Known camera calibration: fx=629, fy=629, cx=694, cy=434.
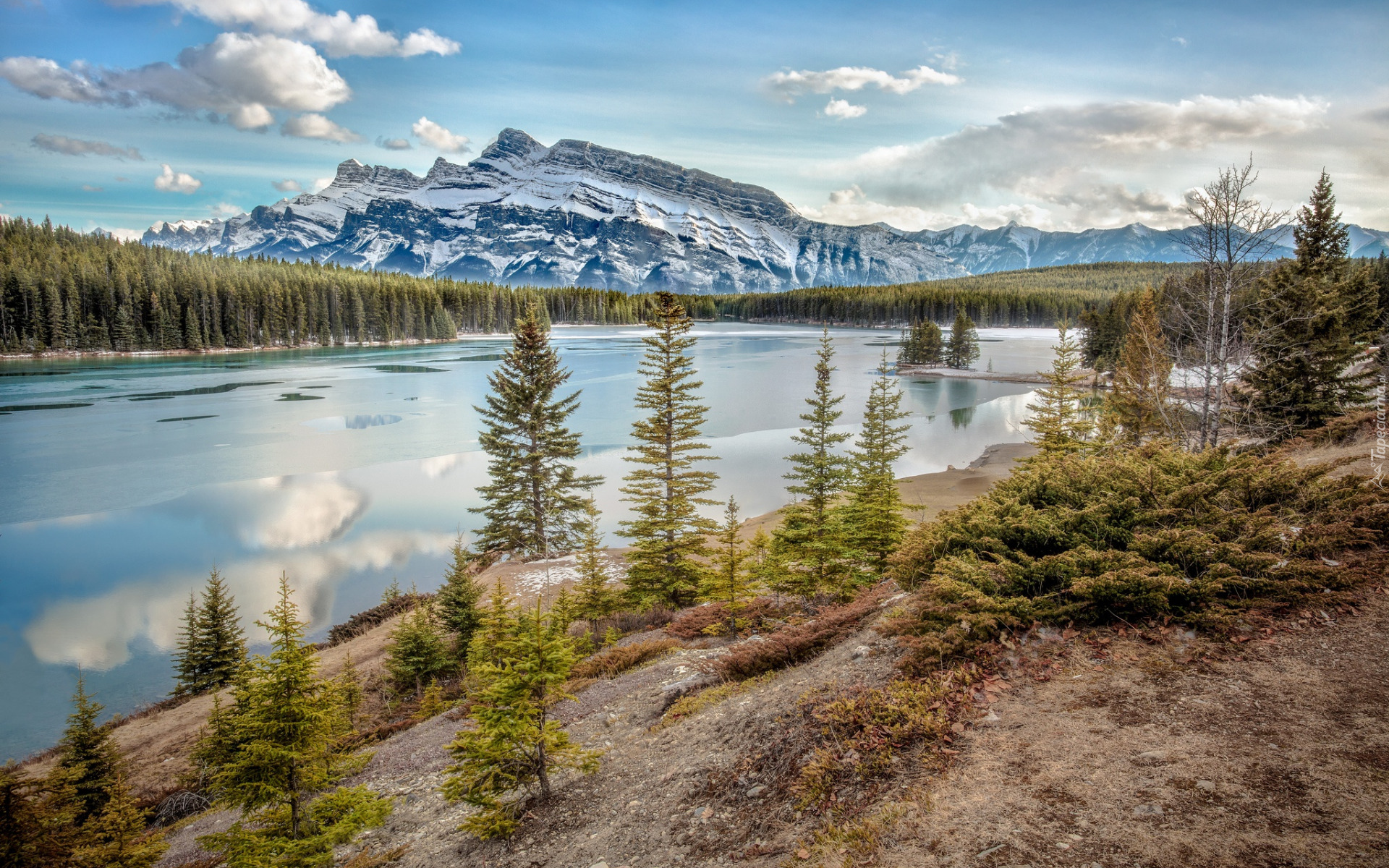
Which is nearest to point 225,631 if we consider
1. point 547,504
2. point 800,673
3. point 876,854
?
point 547,504

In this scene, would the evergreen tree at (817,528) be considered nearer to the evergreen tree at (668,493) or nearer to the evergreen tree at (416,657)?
the evergreen tree at (668,493)

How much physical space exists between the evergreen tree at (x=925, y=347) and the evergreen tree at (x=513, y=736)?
8616cm

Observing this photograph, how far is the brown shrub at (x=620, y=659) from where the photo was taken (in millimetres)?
13188

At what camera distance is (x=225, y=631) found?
17.6 metres

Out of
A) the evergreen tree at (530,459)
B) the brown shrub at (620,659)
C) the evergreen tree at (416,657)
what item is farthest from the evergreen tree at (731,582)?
the evergreen tree at (530,459)

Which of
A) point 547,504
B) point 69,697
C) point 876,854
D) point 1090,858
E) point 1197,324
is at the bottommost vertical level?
point 69,697

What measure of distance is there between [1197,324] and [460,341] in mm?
142916

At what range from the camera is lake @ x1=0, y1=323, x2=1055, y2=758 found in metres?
19.4

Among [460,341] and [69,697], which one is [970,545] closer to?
[69,697]

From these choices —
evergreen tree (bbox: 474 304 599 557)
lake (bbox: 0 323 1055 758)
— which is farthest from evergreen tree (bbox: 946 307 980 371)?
evergreen tree (bbox: 474 304 599 557)

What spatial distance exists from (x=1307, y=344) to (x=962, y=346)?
68751 mm

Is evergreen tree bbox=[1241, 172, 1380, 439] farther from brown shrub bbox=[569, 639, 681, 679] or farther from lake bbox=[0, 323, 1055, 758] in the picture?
brown shrub bbox=[569, 639, 681, 679]

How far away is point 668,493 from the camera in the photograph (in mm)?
21922

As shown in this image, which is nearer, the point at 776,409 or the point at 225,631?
the point at 225,631
